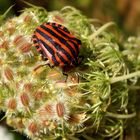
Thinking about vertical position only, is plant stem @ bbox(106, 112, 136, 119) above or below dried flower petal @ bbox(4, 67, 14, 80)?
below

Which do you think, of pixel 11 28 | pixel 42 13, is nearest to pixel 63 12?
pixel 42 13

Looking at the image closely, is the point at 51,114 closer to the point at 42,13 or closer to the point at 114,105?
the point at 114,105

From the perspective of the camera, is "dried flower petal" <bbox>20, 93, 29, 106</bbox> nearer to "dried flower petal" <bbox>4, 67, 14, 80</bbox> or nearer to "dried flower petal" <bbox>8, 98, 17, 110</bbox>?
"dried flower petal" <bbox>8, 98, 17, 110</bbox>

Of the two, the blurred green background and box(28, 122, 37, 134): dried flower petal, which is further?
the blurred green background

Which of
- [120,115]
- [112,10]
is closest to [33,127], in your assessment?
[120,115]

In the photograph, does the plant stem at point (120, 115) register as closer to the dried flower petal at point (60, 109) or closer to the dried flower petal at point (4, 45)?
the dried flower petal at point (60, 109)

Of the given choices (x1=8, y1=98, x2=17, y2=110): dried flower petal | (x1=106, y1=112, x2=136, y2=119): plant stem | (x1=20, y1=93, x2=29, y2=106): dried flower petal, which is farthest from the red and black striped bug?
(x1=106, y1=112, x2=136, y2=119): plant stem

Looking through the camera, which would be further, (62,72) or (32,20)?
(32,20)

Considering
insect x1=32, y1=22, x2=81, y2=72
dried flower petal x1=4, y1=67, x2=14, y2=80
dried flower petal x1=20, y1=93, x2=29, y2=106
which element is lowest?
dried flower petal x1=20, y1=93, x2=29, y2=106

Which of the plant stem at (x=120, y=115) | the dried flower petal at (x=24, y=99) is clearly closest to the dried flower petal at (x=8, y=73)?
the dried flower petal at (x=24, y=99)
